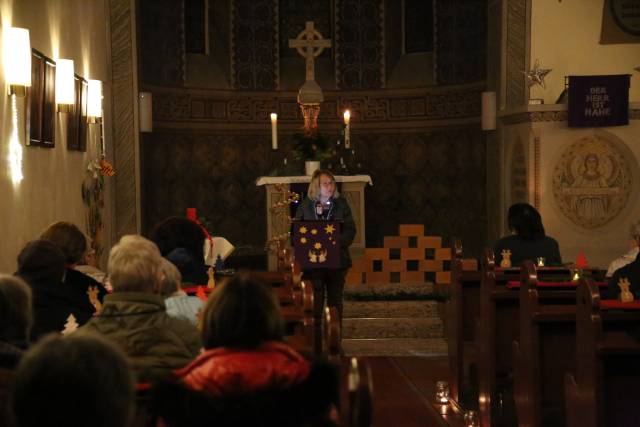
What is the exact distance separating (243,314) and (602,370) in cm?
180

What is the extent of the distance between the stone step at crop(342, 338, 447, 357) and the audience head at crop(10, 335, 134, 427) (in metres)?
6.84

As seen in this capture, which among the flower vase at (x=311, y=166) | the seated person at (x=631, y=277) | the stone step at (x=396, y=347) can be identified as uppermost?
the flower vase at (x=311, y=166)

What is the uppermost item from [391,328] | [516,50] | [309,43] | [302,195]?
[309,43]

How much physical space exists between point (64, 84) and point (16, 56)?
61.2 inches

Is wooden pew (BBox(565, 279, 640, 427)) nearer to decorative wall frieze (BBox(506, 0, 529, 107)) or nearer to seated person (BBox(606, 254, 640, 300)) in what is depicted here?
seated person (BBox(606, 254, 640, 300))

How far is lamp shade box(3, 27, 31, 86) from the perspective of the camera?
217 inches

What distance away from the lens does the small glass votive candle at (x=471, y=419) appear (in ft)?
18.9

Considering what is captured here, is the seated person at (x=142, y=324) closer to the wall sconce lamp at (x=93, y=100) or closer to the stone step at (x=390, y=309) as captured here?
the wall sconce lamp at (x=93, y=100)

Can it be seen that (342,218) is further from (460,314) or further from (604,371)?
(604,371)

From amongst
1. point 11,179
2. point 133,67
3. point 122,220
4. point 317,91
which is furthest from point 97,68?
point 11,179

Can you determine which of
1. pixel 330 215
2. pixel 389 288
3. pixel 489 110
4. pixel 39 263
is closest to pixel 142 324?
pixel 39 263

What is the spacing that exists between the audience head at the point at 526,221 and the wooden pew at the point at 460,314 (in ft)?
1.55

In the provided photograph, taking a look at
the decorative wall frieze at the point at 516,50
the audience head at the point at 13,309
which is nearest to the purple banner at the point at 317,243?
the decorative wall frieze at the point at 516,50

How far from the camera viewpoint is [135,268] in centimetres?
324
